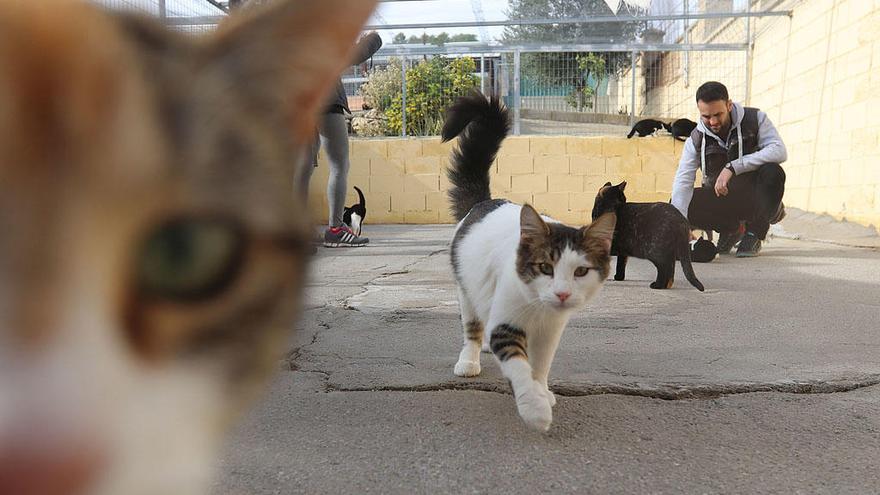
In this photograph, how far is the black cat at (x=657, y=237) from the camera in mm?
3162

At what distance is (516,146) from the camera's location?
788 centimetres

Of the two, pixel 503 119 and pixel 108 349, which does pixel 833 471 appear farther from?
pixel 503 119

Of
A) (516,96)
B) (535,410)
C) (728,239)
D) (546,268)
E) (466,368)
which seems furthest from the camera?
(516,96)

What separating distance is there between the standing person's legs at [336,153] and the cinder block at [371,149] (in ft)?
12.3

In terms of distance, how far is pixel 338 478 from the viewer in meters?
1.12

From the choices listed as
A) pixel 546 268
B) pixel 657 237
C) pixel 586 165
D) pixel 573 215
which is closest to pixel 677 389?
pixel 546 268

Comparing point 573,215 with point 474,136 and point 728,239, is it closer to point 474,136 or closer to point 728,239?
point 728,239

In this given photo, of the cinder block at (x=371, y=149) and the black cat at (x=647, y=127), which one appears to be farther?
the cinder block at (x=371, y=149)

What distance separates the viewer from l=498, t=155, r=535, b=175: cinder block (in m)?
7.89

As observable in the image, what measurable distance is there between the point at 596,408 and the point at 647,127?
6572 mm

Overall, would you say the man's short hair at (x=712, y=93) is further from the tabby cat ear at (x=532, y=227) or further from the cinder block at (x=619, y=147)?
the cinder block at (x=619, y=147)

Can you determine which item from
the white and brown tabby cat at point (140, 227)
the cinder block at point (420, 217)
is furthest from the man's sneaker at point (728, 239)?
the white and brown tabby cat at point (140, 227)

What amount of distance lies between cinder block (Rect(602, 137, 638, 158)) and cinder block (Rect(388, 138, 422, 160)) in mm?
2154

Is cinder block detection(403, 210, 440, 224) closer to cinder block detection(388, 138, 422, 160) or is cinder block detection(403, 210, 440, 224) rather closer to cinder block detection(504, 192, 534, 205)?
cinder block detection(388, 138, 422, 160)
